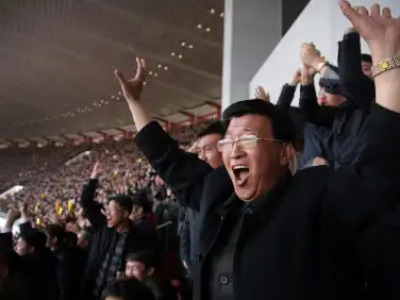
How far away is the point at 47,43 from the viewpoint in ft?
52.2

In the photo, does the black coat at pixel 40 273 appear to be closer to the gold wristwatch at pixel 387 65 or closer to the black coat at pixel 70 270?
the black coat at pixel 70 270

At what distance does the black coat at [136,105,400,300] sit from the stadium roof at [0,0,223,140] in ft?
34.9

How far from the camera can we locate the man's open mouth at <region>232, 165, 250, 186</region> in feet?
4.18

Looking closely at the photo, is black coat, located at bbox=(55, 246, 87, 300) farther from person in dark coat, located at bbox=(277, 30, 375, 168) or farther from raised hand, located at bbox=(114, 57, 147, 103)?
raised hand, located at bbox=(114, 57, 147, 103)

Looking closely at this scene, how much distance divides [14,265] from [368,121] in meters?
2.55

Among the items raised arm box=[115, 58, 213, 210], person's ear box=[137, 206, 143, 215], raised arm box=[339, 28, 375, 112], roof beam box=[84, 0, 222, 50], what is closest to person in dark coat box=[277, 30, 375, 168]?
raised arm box=[339, 28, 375, 112]

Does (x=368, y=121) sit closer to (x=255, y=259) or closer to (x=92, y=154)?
(x=255, y=259)

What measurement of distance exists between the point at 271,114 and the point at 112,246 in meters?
Result: 2.17

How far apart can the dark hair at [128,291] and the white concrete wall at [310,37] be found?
1.52m

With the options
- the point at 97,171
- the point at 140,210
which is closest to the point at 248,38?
the point at 140,210

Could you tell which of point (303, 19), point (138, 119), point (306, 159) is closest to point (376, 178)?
point (138, 119)

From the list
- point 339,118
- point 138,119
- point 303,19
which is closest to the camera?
point 138,119

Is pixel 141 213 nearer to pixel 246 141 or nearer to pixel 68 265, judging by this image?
pixel 68 265

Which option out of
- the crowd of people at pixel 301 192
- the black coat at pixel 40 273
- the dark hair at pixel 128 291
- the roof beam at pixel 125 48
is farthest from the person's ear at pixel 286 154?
the roof beam at pixel 125 48
